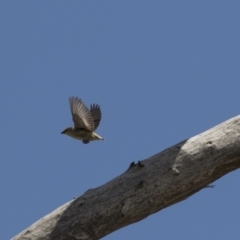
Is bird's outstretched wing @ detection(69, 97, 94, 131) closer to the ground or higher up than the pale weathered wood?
higher up

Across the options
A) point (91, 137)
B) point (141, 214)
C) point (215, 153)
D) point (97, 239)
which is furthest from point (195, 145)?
point (91, 137)

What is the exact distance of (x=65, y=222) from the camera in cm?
647

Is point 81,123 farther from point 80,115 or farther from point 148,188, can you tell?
point 148,188

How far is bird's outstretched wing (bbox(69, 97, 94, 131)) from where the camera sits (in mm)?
9727

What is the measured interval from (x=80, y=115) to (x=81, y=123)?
137mm

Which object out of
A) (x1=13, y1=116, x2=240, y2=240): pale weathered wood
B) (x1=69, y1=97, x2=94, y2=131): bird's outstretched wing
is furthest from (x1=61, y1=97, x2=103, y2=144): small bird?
(x1=13, y1=116, x2=240, y2=240): pale weathered wood

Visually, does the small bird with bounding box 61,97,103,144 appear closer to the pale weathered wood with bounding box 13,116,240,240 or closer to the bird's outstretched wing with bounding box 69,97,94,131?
the bird's outstretched wing with bounding box 69,97,94,131

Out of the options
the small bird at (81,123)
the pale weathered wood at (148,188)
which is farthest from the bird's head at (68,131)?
the pale weathered wood at (148,188)

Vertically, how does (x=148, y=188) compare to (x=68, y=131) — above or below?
below

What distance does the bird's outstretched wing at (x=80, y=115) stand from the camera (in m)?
9.73

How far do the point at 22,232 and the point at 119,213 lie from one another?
0.99 metres

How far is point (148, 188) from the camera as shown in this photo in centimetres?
654

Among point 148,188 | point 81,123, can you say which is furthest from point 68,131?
point 148,188

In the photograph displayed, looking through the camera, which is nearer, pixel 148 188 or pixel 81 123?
Result: pixel 148 188
